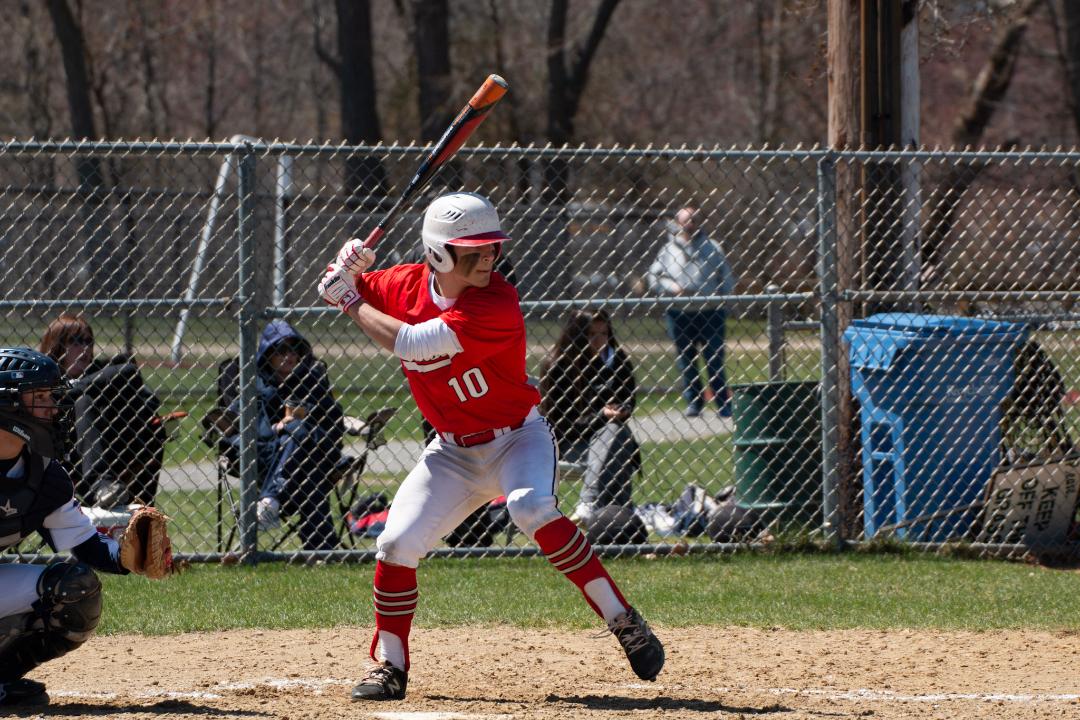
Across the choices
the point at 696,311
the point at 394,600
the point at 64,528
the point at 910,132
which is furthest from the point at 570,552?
the point at 696,311

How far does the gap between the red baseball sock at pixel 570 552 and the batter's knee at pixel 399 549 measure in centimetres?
43

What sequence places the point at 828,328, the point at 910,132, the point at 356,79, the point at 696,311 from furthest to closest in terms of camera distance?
the point at 356,79, the point at 696,311, the point at 910,132, the point at 828,328

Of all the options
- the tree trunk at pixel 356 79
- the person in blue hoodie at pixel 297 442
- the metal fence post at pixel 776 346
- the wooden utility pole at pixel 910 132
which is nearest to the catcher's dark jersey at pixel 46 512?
the person in blue hoodie at pixel 297 442

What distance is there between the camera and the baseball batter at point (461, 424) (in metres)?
4.68

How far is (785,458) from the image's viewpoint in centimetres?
761

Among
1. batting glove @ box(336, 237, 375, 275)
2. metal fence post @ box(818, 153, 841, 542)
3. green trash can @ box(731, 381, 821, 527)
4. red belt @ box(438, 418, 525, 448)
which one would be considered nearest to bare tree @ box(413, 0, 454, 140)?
green trash can @ box(731, 381, 821, 527)

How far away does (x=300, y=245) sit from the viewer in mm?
14133

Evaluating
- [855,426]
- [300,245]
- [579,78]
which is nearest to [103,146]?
[855,426]

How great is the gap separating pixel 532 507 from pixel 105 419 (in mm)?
3600

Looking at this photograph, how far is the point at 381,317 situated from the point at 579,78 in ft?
67.0

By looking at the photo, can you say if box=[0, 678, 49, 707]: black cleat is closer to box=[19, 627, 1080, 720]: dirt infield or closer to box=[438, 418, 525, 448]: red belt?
box=[19, 627, 1080, 720]: dirt infield

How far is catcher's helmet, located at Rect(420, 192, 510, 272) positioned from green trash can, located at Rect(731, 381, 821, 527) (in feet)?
10.6

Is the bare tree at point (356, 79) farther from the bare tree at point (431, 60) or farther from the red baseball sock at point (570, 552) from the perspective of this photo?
the red baseball sock at point (570, 552)

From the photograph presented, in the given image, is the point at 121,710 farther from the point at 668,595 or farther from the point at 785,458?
the point at 785,458
